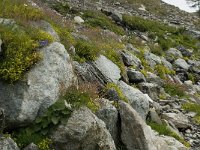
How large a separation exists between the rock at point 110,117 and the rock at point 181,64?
12971 mm

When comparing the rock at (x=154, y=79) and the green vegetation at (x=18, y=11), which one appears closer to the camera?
the green vegetation at (x=18, y=11)

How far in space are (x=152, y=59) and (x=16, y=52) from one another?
12204mm

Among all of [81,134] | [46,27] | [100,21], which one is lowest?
[100,21]

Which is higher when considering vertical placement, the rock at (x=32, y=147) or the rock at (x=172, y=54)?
the rock at (x=32, y=147)

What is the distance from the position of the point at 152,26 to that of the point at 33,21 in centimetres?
1843

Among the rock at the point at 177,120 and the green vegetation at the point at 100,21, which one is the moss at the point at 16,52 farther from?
the green vegetation at the point at 100,21

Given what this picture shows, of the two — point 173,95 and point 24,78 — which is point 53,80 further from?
point 173,95

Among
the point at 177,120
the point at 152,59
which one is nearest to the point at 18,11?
the point at 177,120

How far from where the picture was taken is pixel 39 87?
33.7 ft

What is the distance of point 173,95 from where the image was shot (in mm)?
18766

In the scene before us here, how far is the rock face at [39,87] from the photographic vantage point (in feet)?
31.8

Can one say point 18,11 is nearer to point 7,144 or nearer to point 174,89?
point 7,144

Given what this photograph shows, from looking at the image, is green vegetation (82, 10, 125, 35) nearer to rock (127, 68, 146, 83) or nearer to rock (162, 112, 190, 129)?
rock (127, 68, 146, 83)

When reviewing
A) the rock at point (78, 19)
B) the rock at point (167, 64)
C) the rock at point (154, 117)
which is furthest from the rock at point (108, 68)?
the rock at point (78, 19)
